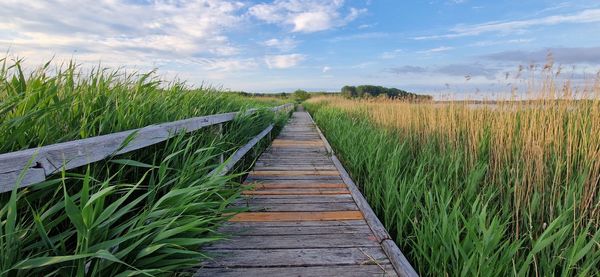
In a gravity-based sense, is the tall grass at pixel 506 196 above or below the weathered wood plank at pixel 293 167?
above

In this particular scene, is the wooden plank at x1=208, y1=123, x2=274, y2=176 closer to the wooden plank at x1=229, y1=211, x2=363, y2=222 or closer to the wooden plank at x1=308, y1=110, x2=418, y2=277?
the wooden plank at x1=229, y1=211, x2=363, y2=222

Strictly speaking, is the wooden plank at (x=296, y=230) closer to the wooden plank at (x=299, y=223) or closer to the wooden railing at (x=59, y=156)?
the wooden plank at (x=299, y=223)

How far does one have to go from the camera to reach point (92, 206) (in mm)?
1366

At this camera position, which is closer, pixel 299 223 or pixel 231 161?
pixel 299 223

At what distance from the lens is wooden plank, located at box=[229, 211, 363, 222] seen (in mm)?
2795

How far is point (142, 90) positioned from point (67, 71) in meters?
0.83

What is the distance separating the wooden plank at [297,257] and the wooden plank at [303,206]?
32.4 inches

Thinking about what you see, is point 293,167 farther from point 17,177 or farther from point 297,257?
point 17,177

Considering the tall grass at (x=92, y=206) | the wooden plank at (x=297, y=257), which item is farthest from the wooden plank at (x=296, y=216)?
the wooden plank at (x=297, y=257)

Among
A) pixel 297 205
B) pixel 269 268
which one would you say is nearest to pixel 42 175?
pixel 269 268

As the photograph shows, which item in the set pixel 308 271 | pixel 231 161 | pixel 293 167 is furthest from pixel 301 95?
pixel 308 271

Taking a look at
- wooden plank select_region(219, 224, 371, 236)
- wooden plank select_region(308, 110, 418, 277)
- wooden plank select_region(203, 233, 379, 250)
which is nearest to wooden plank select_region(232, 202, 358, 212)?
wooden plank select_region(308, 110, 418, 277)

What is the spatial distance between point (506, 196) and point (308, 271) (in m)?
1.89

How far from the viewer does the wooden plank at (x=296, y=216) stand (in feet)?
9.17
